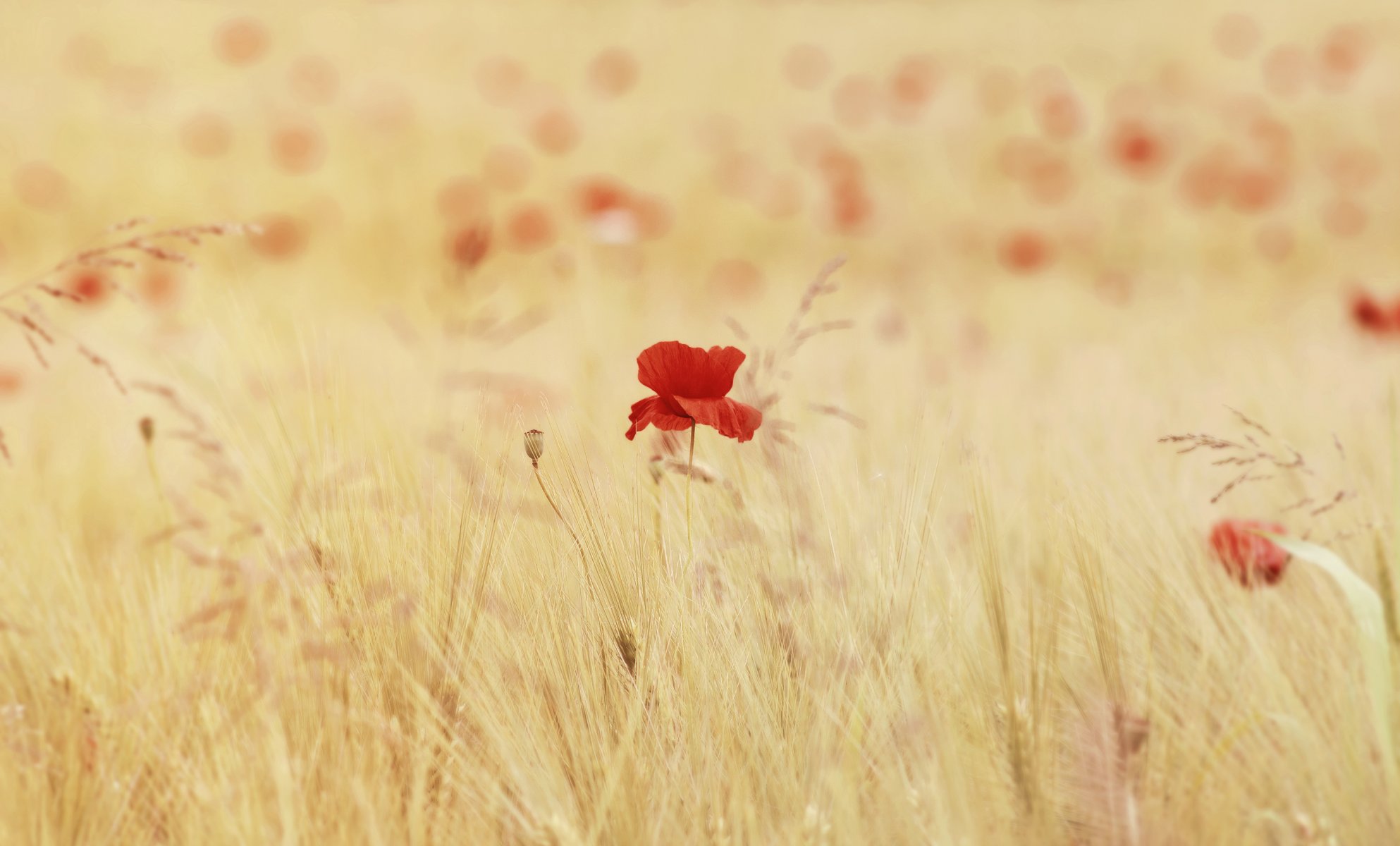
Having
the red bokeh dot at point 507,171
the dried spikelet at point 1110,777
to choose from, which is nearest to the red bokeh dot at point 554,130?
the red bokeh dot at point 507,171

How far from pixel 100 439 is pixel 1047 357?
157 centimetres

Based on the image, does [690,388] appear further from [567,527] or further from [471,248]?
[471,248]

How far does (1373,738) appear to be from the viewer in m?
0.65

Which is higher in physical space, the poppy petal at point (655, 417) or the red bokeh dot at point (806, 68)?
the red bokeh dot at point (806, 68)

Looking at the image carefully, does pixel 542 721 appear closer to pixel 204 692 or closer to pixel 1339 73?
pixel 204 692

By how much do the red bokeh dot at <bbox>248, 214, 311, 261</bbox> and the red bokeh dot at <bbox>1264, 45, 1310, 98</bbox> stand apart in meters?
3.25

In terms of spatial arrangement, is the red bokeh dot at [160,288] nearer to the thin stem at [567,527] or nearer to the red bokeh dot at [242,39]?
the red bokeh dot at [242,39]

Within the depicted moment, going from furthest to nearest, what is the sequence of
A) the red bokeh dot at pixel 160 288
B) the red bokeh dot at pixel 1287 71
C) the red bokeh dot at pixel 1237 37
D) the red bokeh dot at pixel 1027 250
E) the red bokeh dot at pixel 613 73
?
the red bokeh dot at pixel 1237 37 < the red bokeh dot at pixel 1287 71 < the red bokeh dot at pixel 613 73 < the red bokeh dot at pixel 1027 250 < the red bokeh dot at pixel 160 288

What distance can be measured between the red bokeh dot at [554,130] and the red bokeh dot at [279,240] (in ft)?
2.35

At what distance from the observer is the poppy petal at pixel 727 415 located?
27.4 inches

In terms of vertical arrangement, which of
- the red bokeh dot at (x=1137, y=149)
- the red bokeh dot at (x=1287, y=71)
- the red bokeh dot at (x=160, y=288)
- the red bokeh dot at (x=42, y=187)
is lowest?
the red bokeh dot at (x=160, y=288)

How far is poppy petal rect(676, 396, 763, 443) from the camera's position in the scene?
0.70m

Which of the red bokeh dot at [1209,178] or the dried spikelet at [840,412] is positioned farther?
the red bokeh dot at [1209,178]

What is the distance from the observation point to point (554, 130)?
3260 mm
